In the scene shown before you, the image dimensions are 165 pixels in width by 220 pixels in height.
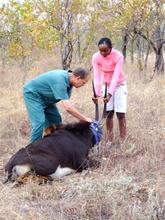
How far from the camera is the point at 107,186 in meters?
5.00

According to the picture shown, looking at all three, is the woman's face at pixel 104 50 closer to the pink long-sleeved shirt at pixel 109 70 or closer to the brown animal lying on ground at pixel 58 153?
the pink long-sleeved shirt at pixel 109 70

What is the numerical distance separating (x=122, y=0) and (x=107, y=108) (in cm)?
585

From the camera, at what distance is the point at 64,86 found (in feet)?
19.5

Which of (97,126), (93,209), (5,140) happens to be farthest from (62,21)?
(93,209)

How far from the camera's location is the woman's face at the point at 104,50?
6.69 m

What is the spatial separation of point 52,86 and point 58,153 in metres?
0.95

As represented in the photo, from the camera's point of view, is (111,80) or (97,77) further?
(97,77)

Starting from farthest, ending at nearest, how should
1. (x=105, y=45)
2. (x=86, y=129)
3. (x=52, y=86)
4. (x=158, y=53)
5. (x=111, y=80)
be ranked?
(x=158, y=53) → (x=111, y=80) → (x=105, y=45) → (x=86, y=129) → (x=52, y=86)

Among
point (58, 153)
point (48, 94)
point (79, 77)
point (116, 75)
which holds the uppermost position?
point (79, 77)

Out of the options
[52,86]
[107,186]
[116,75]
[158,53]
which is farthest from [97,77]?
[158,53]

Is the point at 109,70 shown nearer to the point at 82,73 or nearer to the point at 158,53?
the point at 82,73

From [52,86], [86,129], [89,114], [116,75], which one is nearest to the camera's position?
[52,86]

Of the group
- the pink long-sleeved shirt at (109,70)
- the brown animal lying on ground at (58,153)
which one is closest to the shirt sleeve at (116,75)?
the pink long-sleeved shirt at (109,70)

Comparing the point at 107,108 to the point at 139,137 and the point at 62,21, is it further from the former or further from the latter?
the point at 62,21
